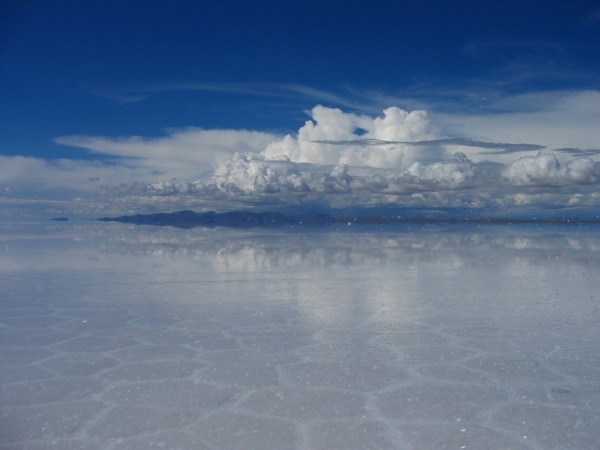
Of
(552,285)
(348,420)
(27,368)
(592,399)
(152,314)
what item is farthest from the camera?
(552,285)

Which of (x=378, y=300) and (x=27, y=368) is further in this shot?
(x=378, y=300)

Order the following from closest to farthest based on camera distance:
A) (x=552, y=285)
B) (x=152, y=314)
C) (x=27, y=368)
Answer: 1. (x=27, y=368)
2. (x=152, y=314)
3. (x=552, y=285)

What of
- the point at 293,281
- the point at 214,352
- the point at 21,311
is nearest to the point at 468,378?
the point at 214,352

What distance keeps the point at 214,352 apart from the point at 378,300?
4.59 metres

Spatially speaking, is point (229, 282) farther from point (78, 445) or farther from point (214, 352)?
point (78, 445)

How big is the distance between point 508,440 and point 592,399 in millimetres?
1491

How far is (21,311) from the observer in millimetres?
10281

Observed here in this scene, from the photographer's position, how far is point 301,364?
6.88 meters

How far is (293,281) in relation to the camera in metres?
13.6

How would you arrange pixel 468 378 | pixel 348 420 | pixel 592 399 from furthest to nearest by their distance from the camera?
pixel 468 378, pixel 592 399, pixel 348 420

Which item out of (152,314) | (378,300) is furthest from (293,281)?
(152,314)

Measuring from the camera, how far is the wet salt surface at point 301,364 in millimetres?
4965

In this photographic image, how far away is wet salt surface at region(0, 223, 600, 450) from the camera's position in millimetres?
4965

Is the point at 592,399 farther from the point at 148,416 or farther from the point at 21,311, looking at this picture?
the point at 21,311
